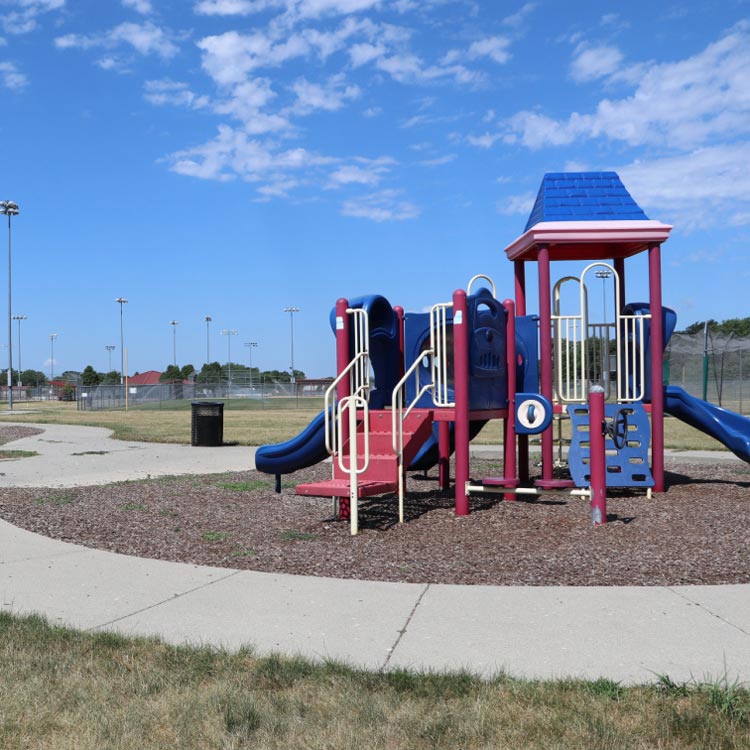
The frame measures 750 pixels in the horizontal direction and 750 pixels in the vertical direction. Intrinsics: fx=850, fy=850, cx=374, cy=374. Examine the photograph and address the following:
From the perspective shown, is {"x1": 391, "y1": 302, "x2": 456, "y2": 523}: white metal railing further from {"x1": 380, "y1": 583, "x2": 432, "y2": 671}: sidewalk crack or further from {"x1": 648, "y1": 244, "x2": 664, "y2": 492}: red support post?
{"x1": 380, "y1": 583, "x2": 432, "y2": 671}: sidewalk crack

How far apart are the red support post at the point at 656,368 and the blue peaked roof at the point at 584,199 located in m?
0.70

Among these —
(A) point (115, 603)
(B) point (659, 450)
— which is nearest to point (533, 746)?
(A) point (115, 603)

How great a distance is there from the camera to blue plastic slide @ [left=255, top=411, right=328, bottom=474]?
10.8 meters

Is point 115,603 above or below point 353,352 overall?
below

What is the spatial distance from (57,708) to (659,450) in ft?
29.8

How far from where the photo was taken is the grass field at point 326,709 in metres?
3.36

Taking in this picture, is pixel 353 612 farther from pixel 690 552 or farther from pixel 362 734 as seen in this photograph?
pixel 690 552

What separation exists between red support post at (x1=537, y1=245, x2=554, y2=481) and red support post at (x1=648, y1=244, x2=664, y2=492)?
4.78 ft

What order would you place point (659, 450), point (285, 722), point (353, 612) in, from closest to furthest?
point (285, 722)
point (353, 612)
point (659, 450)

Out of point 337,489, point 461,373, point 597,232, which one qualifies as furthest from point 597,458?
point 597,232

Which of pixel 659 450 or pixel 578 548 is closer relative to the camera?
pixel 578 548

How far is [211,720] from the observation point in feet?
11.6

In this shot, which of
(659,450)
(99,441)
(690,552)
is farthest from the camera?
(99,441)

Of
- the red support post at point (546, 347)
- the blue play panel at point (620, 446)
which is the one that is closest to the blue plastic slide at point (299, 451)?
the red support post at point (546, 347)
